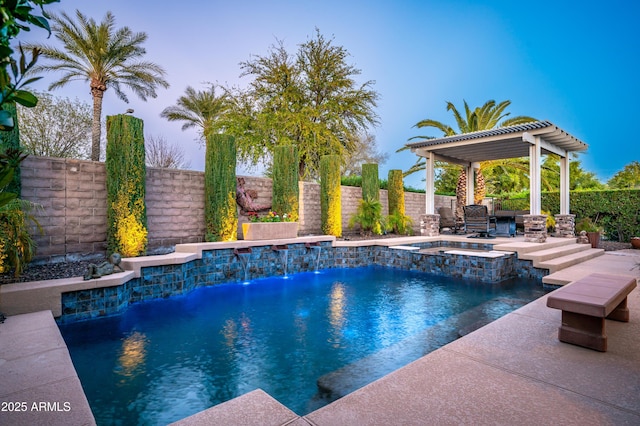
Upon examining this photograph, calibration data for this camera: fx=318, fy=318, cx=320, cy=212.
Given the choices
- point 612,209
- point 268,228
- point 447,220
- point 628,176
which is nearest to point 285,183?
point 268,228

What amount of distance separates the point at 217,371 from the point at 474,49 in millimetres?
99016

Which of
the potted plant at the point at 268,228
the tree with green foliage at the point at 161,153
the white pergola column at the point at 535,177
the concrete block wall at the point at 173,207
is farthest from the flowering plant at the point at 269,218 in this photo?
the tree with green foliage at the point at 161,153

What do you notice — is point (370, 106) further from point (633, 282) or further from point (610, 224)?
point (633, 282)

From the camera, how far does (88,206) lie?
7176mm

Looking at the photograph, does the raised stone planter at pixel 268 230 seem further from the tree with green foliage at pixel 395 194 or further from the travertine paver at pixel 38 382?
the tree with green foliage at pixel 395 194

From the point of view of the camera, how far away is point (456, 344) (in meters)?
3.05

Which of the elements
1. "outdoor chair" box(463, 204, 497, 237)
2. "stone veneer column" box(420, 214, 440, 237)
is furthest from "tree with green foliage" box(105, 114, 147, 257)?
"outdoor chair" box(463, 204, 497, 237)

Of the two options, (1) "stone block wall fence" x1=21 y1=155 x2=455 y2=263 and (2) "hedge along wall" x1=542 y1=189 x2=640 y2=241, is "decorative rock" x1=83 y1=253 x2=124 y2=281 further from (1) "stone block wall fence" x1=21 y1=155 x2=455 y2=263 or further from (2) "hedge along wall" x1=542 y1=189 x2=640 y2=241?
(2) "hedge along wall" x1=542 y1=189 x2=640 y2=241

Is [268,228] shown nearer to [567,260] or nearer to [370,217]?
[370,217]

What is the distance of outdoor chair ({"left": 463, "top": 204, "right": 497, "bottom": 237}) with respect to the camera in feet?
34.3

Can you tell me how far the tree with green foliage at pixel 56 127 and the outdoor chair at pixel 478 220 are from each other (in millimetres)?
19747

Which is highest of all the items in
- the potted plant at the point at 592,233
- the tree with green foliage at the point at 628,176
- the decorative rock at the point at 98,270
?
the tree with green foliage at the point at 628,176

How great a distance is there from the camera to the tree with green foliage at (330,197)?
11.9 meters

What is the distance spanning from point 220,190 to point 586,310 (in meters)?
8.22
